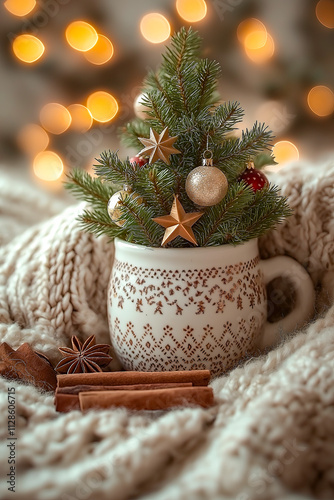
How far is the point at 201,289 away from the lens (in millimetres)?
586

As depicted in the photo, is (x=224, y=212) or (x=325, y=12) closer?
(x=224, y=212)

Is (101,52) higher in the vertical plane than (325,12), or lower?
lower

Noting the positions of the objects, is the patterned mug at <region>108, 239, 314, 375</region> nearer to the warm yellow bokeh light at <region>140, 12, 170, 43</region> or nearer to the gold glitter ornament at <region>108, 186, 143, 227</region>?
the gold glitter ornament at <region>108, 186, 143, 227</region>

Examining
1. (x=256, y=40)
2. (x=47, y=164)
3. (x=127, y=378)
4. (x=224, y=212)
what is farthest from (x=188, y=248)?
(x=47, y=164)

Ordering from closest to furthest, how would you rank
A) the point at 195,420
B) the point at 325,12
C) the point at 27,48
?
the point at 195,420, the point at 325,12, the point at 27,48

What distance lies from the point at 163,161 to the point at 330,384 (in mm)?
316

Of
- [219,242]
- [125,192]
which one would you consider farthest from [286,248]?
[125,192]

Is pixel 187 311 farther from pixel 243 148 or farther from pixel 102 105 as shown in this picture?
pixel 102 105

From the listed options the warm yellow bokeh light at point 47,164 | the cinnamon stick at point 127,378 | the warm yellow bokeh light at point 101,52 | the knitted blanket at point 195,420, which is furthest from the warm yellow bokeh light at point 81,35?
the cinnamon stick at point 127,378

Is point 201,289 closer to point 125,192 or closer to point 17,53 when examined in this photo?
point 125,192

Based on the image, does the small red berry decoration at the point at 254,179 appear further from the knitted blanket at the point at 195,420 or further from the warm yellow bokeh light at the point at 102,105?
the warm yellow bokeh light at the point at 102,105

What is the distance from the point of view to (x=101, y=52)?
1.07m

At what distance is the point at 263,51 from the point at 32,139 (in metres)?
0.59

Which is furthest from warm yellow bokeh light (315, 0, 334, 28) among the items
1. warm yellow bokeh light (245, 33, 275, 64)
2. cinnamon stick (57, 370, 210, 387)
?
cinnamon stick (57, 370, 210, 387)
